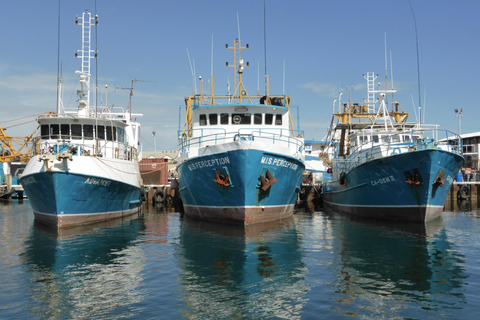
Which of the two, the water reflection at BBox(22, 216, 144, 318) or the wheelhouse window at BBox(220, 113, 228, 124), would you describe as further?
the wheelhouse window at BBox(220, 113, 228, 124)

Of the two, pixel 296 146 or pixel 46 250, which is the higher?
pixel 296 146

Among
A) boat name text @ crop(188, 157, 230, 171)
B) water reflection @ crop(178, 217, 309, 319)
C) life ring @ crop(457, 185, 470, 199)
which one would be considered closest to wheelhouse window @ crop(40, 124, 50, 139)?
boat name text @ crop(188, 157, 230, 171)

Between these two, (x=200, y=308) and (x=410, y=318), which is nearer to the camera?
(x=410, y=318)

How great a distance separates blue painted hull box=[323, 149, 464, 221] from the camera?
1722 centimetres

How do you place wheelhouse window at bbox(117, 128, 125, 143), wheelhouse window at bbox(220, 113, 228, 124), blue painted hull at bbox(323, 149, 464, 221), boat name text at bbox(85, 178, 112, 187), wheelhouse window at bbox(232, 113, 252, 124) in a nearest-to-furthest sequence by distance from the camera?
boat name text at bbox(85, 178, 112, 187) → blue painted hull at bbox(323, 149, 464, 221) → wheelhouse window at bbox(232, 113, 252, 124) → wheelhouse window at bbox(220, 113, 228, 124) → wheelhouse window at bbox(117, 128, 125, 143)

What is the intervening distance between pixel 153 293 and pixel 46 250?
582cm

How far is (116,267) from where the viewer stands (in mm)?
10461

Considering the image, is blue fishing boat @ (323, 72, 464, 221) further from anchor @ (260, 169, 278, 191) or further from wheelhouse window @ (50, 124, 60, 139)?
wheelhouse window @ (50, 124, 60, 139)

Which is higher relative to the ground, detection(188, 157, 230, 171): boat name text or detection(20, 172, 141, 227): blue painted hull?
detection(188, 157, 230, 171): boat name text

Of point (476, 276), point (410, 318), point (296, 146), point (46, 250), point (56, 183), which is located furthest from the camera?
point (296, 146)

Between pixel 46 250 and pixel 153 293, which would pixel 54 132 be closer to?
pixel 46 250

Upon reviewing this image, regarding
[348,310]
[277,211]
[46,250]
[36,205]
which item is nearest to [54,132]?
[36,205]

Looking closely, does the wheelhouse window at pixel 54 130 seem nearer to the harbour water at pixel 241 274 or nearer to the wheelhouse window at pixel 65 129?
the wheelhouse window at pixel 65 129

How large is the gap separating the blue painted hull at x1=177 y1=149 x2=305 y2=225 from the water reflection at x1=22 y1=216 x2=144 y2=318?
327cm
